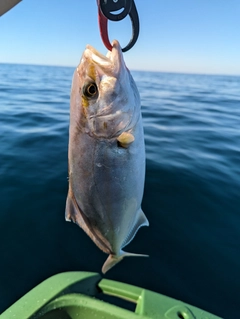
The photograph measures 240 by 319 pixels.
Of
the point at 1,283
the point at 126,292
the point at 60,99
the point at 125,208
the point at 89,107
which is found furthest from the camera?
the point at 60,99

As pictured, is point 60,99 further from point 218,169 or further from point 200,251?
point 200,251

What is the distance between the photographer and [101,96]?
1338mm

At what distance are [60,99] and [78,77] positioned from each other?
1320 cm

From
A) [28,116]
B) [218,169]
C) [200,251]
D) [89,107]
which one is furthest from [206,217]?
[28,116]

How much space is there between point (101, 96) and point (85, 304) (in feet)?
5.76

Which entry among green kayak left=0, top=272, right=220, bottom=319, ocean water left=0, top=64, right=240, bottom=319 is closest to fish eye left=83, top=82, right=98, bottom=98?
green kayak left=0, top=272, right=220, bottom=319

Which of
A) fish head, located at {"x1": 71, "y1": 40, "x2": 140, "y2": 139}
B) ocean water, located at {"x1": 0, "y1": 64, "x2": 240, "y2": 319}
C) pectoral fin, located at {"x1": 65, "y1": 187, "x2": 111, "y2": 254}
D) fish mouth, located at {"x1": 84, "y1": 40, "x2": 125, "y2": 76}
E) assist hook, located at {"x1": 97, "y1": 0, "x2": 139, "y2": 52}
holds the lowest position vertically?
ocean water, located at {"x1": 0, "y1": 64, "x2": 240, "y2": 319}

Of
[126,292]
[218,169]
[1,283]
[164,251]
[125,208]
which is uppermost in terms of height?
[125,208]

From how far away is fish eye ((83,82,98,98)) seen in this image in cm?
132

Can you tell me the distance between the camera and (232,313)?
2.74 m

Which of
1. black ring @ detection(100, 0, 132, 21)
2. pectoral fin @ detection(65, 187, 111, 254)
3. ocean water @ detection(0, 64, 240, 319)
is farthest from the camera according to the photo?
ocean water @ detection(0, 64, 240, 319)

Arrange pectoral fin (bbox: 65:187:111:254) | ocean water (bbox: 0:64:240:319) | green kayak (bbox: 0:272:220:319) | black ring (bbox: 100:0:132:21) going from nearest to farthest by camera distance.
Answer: black ring (bbox: 100:0:132:21) < pectoral fin (bbox: 65:187:111:254) < green kayak (bbox: 0:272:220:319) < ocean water (bbox: 0:64:240:319)

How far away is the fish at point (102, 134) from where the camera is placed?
4.34ft

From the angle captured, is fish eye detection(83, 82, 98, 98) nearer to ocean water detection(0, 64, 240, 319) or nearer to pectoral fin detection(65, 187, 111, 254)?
pectoral fin detection(65, 187, 111, 254)
